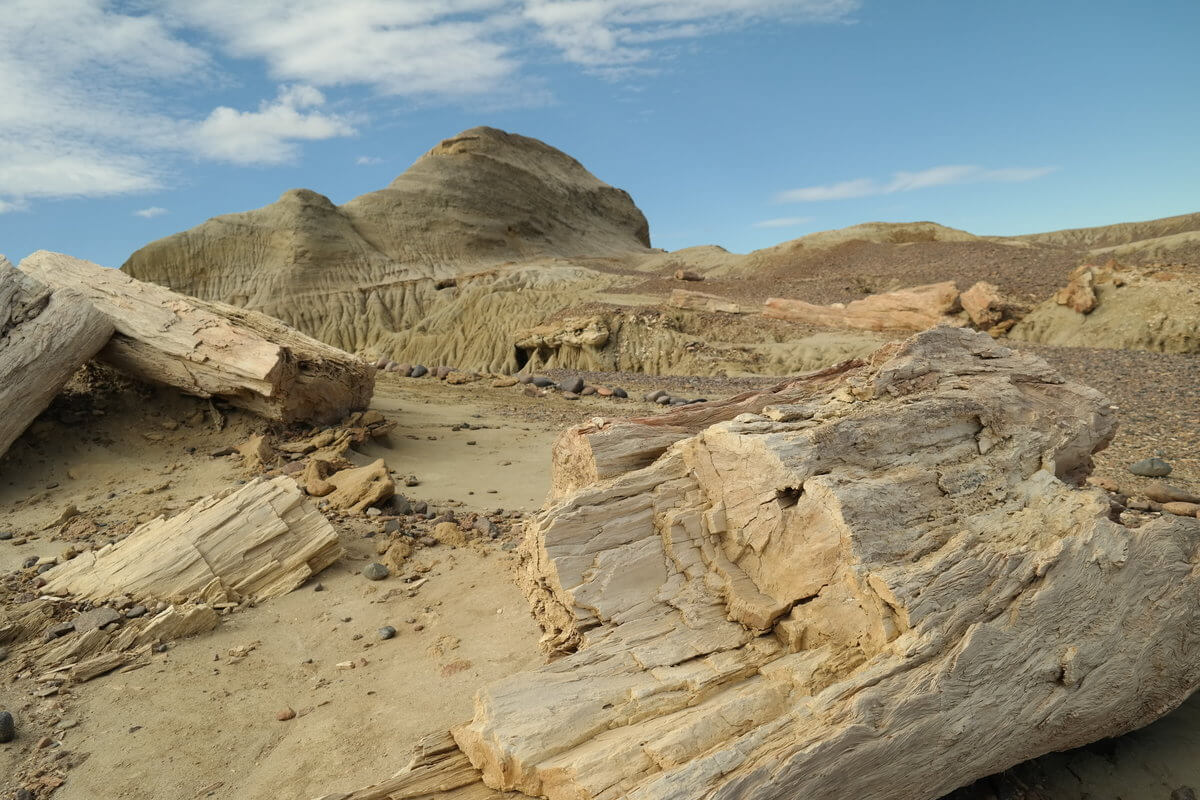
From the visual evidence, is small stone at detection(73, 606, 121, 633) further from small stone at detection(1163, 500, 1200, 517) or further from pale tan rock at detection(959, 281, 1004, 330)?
pale tan rock at detection(959, 281, 1004, 330)

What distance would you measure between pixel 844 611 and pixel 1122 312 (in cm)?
1663

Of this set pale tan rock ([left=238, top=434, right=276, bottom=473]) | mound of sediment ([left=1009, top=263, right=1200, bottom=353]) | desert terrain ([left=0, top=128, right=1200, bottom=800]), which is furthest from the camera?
mound of sediment ([left=1009, top=263, right=1200, bottom=353])

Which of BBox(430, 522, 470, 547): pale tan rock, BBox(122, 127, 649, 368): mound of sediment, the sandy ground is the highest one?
BBox(122, 127, 649, 368): mound of sediment

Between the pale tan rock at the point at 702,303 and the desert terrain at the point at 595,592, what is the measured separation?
43.0 ft

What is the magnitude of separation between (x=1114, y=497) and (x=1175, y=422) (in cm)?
384

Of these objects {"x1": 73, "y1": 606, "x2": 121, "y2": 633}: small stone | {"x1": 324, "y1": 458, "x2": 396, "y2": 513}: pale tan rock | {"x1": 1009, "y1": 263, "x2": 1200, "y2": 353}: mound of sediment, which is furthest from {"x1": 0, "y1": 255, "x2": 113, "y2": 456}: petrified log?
{"x1": 1009, "y1": 263, "x2": 1200, "y2": 353}: mound of sediment

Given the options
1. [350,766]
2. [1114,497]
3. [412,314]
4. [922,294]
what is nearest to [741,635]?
[350,766]

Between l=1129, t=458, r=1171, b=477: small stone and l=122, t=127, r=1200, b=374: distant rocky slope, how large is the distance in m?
9.22

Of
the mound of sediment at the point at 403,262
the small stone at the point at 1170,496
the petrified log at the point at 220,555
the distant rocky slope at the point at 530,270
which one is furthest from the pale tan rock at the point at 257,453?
the mound of sediment at the point at 403,262

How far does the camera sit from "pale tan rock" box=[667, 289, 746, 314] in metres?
21.0

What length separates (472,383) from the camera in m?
14.0

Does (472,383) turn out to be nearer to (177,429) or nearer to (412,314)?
(177,429)

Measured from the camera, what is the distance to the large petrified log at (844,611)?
2754mm

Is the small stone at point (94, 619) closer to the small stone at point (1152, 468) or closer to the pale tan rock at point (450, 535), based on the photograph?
the pale tan rock at point (450, 535)
